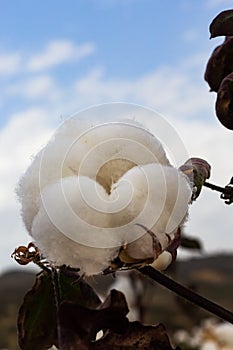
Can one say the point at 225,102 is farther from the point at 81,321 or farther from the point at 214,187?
the point at 81,321

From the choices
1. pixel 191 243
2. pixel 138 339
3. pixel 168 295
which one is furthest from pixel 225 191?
pixel 168 295

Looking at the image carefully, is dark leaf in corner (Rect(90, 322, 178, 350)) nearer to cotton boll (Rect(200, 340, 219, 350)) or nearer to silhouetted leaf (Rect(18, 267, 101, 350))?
silhouetted leaf (Rect(18, 267, 101, 350))

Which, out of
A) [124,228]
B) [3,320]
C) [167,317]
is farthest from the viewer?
[3,320]

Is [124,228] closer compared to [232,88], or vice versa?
[124,228]

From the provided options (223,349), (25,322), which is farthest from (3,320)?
(25,322)

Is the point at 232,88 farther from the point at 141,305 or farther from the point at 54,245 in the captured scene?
the point at 141,305

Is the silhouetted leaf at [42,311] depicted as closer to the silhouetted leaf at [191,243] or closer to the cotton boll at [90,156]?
the cotton boll at [90,156]
